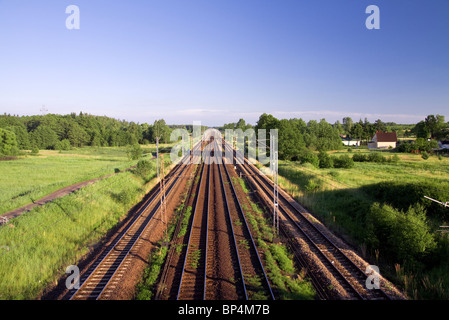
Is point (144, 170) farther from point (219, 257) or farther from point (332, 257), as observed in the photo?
point (332, 257)

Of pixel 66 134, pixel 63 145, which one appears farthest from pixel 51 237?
pixel 66 134

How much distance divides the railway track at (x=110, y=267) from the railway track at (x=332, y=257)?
9112mm

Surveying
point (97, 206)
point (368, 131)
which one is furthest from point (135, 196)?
point (368, 131)

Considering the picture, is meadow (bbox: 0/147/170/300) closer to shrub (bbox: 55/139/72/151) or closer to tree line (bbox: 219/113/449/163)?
tree line (bbox: 219/113/449/163)

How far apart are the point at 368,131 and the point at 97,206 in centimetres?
9262

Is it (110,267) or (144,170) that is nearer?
(110,267)

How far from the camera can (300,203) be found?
21.8m

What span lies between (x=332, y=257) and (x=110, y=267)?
1032 centimetres

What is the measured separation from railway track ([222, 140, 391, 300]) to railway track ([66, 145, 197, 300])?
9.11 metres

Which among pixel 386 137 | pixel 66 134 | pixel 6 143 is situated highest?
pixel 66 134

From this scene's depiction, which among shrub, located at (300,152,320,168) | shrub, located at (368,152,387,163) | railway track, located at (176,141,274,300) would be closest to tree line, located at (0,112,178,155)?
shrub, located at (300,152,320,168)

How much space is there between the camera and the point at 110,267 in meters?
11.2

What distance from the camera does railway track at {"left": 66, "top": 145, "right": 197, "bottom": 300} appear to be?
9.45 metres
